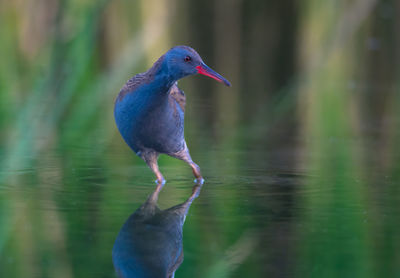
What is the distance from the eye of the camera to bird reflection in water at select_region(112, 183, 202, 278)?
11.4ft

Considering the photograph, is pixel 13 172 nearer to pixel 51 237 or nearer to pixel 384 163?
pixel 51 237

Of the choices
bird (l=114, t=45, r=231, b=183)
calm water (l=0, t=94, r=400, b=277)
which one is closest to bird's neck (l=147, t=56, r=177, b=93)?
bird (l=114, t=45, r=231, b=183)

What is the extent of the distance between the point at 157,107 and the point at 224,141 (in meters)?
1.61

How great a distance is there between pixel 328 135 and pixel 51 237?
369 centimetres

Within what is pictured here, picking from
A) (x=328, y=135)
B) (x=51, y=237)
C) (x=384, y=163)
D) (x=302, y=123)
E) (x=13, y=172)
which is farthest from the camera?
(x=302, y=123)

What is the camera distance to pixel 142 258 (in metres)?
3.62

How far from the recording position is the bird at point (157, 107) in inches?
204

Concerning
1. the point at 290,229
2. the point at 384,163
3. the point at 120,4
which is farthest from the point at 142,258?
the point at 120,4

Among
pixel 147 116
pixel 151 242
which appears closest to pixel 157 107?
pixel 147 116

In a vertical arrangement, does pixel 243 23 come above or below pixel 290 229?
above

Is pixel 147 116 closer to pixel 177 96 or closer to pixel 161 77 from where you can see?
pixel 161 77

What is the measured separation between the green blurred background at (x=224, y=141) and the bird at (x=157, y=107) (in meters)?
0.22

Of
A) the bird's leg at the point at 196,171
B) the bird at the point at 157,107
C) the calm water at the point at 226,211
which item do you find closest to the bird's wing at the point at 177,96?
the bird at the point at 157,107

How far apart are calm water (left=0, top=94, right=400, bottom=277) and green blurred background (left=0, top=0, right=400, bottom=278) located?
1 cm
